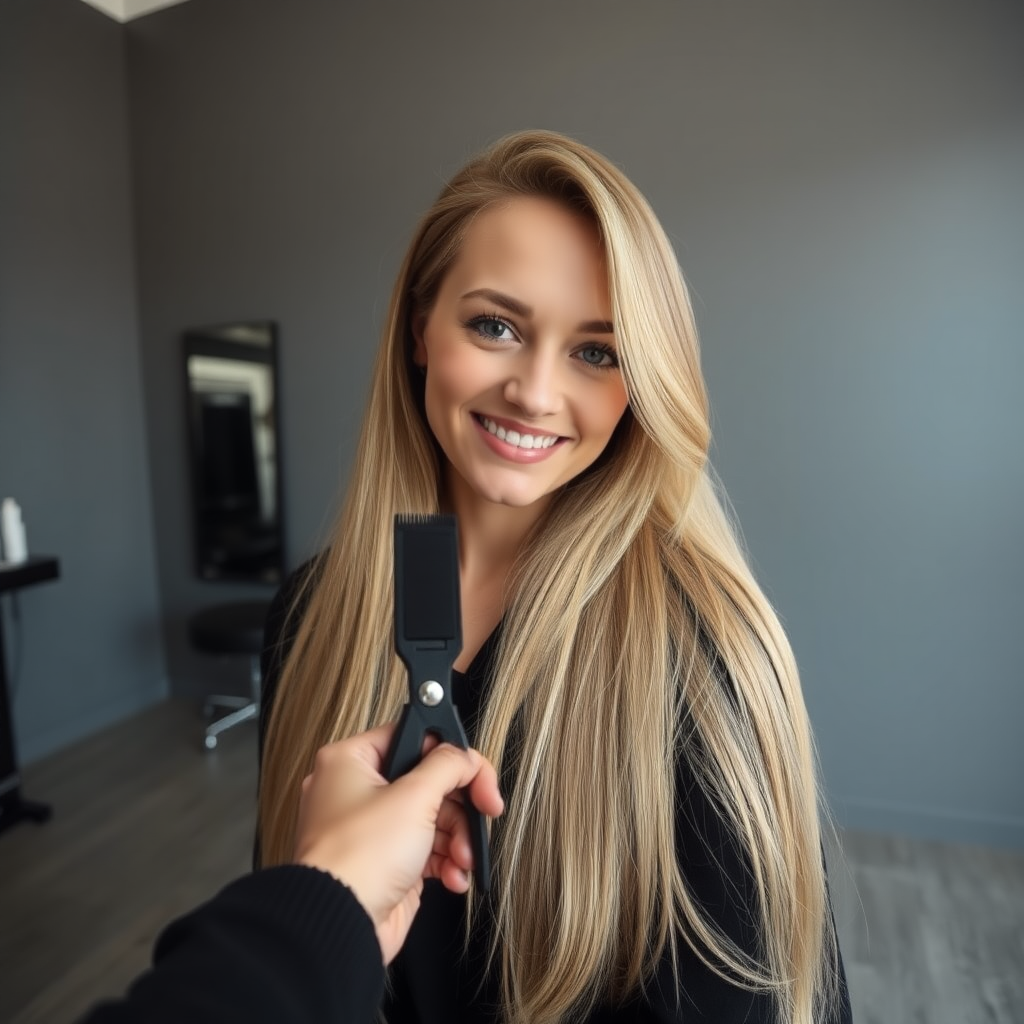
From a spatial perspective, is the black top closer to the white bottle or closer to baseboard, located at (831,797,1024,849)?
baseboard, located at (831,797,1024,849)

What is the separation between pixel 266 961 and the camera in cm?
38

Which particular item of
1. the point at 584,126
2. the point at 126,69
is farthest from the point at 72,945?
the point at 126,69

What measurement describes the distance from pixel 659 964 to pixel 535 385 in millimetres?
602

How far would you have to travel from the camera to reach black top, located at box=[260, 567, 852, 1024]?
688mm

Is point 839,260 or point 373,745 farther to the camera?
point 839,260

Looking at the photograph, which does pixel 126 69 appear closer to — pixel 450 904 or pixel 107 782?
pixel 107 782

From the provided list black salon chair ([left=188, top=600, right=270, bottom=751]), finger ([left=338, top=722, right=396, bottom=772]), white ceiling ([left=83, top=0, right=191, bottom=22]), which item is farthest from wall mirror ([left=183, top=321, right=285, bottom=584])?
finger ([left=338, top=722, right=396, bottom=772])

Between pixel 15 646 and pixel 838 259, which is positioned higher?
pixel 838 259

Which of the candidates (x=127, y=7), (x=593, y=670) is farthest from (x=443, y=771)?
(x=127, y=7)

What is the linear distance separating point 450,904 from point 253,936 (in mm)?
498

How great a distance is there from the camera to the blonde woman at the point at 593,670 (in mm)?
726

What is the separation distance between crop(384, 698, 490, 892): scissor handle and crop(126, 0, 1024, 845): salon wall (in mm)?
2014

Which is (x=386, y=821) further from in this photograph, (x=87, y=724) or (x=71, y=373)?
(x=87, y=724)

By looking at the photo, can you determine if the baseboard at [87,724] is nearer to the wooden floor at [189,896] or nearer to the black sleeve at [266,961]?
the wooden floor at [189,896]
